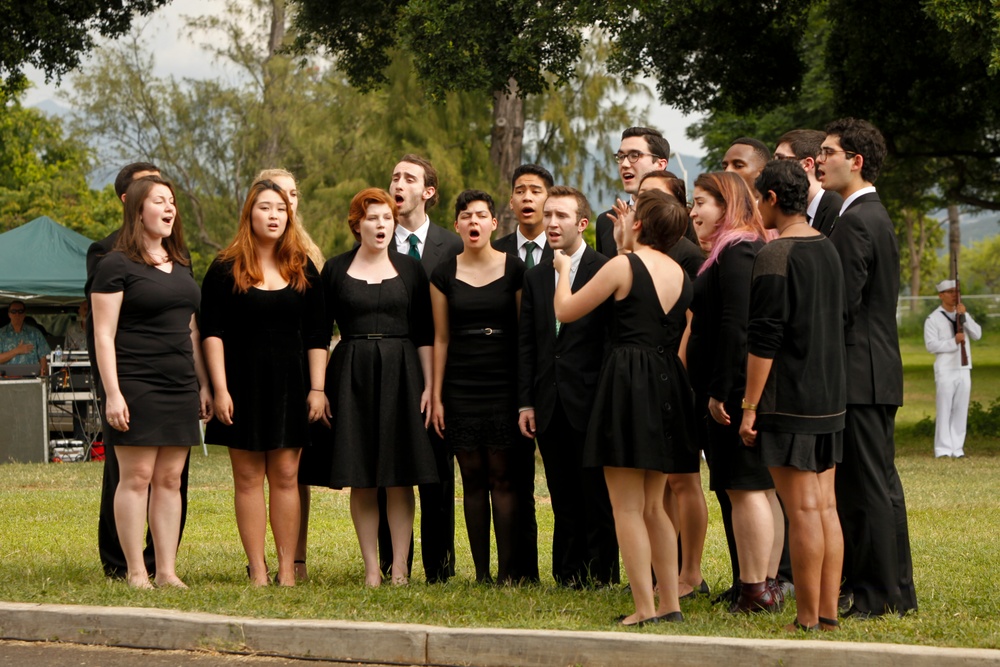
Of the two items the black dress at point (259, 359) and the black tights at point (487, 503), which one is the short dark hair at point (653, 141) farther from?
the black dress at point (259, 359)

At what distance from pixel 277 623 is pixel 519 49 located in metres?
12.4

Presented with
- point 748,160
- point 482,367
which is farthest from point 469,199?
point 748,160

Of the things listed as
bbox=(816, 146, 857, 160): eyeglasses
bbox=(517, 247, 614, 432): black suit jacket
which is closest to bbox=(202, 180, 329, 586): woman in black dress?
bbox=(517, 247, 614, 432): black suit jacket

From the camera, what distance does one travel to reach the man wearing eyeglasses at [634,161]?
7.80 metres

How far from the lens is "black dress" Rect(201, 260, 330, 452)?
7.35 meters

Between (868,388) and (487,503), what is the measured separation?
2.36 metres

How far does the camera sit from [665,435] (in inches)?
251

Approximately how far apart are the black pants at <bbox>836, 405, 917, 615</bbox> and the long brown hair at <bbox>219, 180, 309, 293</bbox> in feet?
10.2

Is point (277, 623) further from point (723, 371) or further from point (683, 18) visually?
point (683, 18)

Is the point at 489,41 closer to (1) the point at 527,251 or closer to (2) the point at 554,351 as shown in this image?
(1) the point at 527,251

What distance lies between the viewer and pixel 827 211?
695cm

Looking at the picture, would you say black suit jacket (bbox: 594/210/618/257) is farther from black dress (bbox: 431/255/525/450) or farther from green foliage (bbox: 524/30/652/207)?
green foliage (bbox: 524/30/652/207)

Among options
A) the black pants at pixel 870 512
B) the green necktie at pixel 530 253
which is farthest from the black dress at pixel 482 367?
the black pants at pixel 870 512

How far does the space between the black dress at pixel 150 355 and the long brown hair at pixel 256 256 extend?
348 mm
